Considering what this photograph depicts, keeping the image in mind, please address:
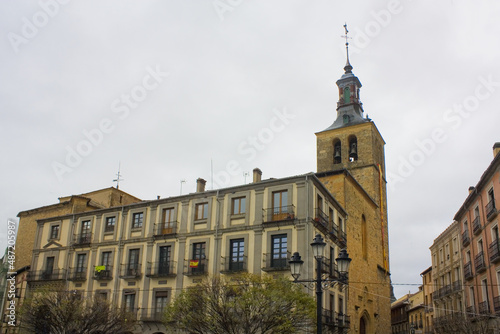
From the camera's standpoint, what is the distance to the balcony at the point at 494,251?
2531 centimetres

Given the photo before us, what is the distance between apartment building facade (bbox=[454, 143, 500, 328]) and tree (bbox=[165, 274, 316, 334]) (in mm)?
12174

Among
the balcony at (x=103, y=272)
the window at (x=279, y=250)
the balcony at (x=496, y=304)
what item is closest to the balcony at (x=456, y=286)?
the balcony at (x=496, y=304)

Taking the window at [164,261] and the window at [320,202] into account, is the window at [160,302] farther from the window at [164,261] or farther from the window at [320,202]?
the window at [320,202]

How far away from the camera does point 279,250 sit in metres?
25.7

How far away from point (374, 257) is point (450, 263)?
7133mm

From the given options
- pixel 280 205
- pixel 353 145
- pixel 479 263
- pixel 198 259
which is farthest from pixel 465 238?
pixel 198 259

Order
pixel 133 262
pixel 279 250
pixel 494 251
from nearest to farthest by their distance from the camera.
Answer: pixel 279 250
pixel 494 251
pixel 133 262

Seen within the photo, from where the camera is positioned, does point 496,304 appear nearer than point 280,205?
Yes

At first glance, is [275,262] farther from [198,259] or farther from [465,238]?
[465,238]

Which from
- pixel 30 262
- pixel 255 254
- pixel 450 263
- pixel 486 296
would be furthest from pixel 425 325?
pixel 30 262

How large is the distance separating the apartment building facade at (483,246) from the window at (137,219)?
20457 mm

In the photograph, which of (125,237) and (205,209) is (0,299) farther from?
(205,209)

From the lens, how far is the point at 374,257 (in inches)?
1465

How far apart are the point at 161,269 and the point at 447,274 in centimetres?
2483
